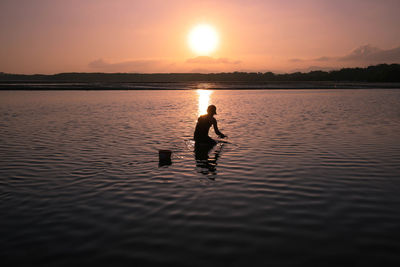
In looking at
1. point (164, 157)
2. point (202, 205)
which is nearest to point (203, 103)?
point (164, 157)

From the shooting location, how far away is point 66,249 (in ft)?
18.4

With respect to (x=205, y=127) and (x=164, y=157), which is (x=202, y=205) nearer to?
(x=164, y=157)

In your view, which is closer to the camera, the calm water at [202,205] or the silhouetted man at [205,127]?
the calm water at [202,205]

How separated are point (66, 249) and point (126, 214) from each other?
5.61 ft

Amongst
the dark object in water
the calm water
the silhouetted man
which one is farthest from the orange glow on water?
the dark object in water

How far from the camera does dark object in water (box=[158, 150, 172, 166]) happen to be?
11.7 m

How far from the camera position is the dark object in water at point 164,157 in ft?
38.3

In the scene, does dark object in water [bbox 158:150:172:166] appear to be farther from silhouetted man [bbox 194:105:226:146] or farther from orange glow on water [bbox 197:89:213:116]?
orange glow on water [bbox 197:89:213:116]

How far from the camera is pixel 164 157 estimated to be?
1177 cm

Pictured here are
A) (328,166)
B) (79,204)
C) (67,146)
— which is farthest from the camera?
(67,146)

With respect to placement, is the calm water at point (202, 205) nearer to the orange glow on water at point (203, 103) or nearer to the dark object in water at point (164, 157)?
the dark object in water at point (164, 157)


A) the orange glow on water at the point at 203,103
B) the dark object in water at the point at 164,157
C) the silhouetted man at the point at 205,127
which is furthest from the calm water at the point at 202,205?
the orange glow on water at the point at 203,103

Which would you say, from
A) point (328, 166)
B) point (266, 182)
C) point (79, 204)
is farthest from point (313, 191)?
point (79, 204)

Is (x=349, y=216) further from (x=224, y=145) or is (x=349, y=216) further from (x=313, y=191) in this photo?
(x=224, y=145)
